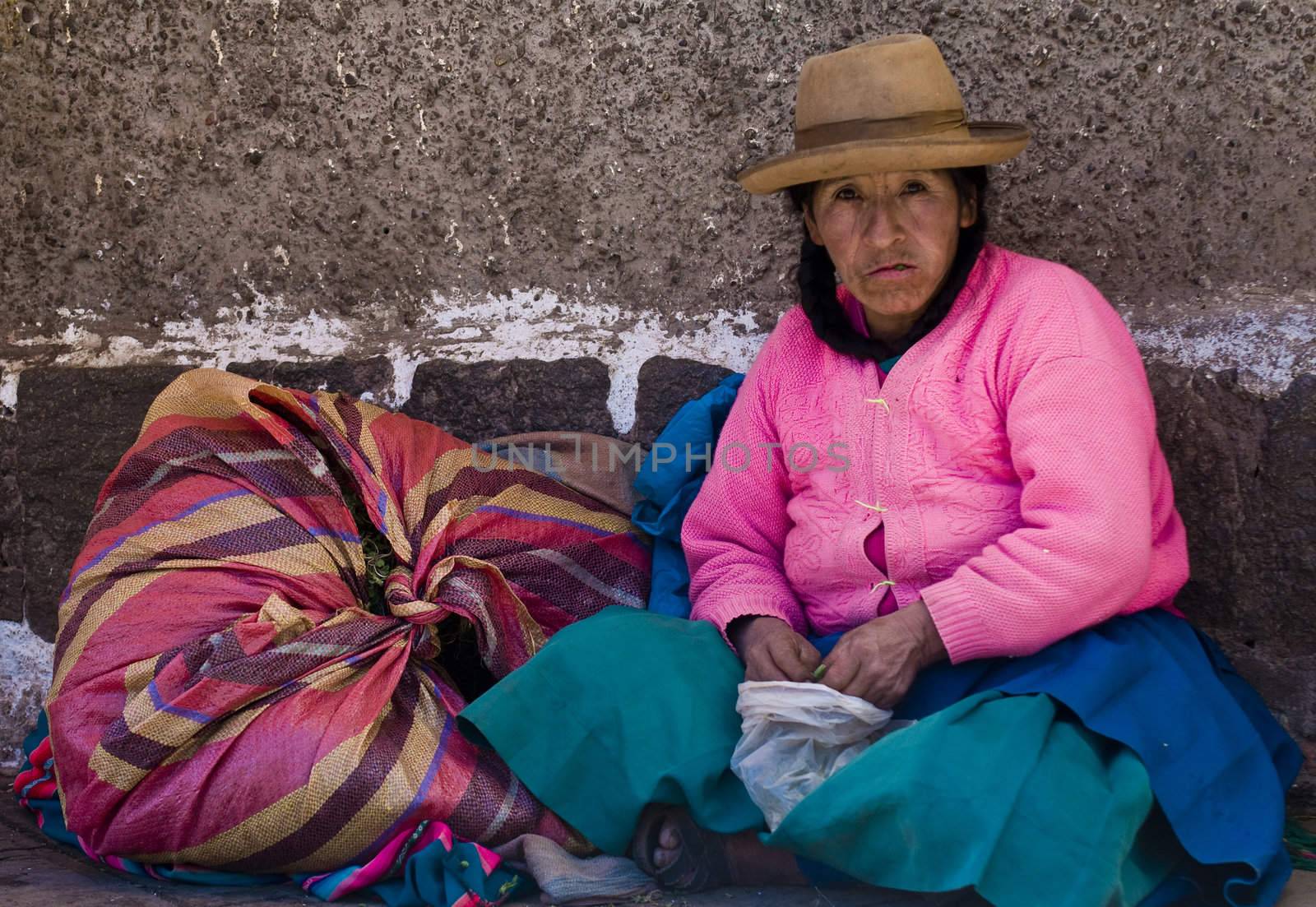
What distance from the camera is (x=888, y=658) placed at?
1999 millimetres

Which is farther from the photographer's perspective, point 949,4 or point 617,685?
point 949,4

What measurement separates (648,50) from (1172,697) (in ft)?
5.26

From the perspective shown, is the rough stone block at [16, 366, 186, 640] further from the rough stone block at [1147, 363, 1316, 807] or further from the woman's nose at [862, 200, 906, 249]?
the rough stone block at [1147, 363, 1316, 807]

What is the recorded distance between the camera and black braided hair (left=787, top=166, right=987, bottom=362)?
7.20 ft

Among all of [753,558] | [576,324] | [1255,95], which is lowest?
[753,558]

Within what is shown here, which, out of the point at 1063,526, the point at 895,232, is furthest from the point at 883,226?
the point at 1063,526

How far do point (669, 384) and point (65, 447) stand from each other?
140 cm

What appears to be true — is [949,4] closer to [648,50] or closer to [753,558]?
[648,50]

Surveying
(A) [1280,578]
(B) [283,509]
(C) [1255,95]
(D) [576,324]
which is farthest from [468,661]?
(C) [1255,95]

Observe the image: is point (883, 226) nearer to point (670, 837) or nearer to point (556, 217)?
point (556, 217)

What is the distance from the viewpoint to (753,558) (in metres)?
2.36

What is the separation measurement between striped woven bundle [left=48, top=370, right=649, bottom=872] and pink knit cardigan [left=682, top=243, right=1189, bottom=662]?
1.14 ft

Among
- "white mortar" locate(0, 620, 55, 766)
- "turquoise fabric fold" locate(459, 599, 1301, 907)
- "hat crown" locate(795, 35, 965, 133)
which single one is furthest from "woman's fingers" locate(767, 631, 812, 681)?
"white mortar" locate(0, 620, 55, 766)

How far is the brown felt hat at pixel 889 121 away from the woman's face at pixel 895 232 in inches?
2.2
